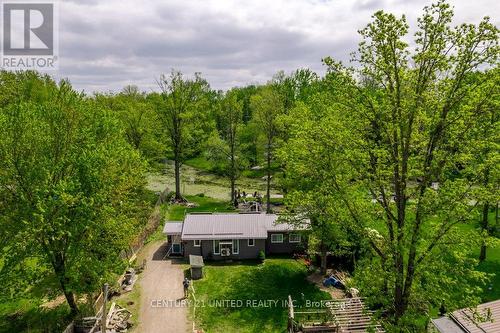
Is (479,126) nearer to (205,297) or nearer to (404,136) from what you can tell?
(404,136)

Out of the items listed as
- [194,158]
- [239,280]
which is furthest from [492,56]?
[194,158]

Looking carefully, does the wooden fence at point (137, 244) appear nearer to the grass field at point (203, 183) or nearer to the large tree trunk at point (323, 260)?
the grass field at point (203, 183)

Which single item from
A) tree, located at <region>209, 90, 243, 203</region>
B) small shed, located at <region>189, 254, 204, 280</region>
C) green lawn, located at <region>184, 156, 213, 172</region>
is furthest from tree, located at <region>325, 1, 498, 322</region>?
green lawn, located at <region>184, 156, 213, 172</region>

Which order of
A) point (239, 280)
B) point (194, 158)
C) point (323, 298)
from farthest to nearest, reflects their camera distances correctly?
1. point (194, 158)
2. point (239, 280)
3. point (323, 298)

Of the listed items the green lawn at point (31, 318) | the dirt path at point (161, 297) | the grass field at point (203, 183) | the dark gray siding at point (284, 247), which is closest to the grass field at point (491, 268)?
the dark gray siding at point (284, 247)

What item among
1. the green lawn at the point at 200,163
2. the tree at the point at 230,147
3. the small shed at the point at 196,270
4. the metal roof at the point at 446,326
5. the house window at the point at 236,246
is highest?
the tree at the point at 230,147

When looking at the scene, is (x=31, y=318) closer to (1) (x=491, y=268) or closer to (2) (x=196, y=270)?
(2) (x=196, y=270)

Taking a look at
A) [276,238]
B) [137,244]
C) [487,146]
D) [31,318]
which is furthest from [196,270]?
[487,146]
